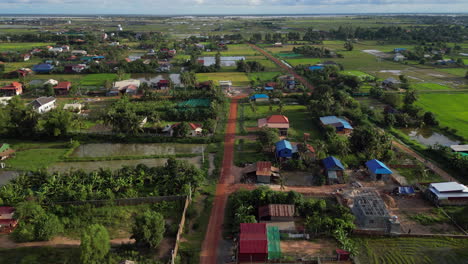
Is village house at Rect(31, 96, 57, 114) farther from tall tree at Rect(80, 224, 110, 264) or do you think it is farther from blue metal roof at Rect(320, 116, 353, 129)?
blue metal roof at Rect(320, 116, 353, 129)

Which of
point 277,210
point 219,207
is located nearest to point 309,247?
point 277,210

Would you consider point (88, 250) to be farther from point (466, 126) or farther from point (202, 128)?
point (466, 126)

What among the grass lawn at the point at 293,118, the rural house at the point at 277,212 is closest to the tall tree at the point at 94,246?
the rural house at the point at 277,212

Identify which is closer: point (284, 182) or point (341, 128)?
point (284, 182)

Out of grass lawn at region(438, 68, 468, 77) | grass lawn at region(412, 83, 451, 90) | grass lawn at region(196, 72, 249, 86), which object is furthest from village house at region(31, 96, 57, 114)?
grass lawn at region(438, 68, 468, 77)

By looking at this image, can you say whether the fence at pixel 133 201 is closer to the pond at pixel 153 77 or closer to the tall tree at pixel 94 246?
the tall tree at pixel 94 246

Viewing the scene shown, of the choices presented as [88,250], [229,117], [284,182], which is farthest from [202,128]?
[88,250]
